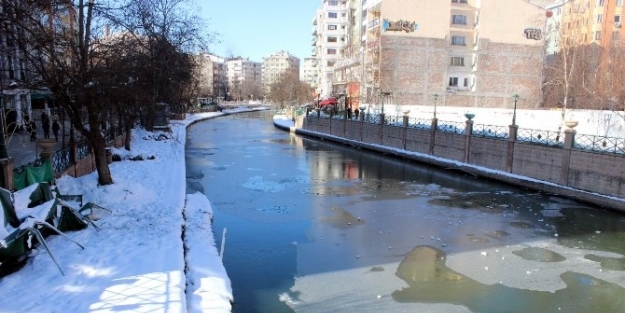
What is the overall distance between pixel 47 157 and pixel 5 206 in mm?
4129

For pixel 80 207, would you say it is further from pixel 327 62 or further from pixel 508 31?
pixel 327 62

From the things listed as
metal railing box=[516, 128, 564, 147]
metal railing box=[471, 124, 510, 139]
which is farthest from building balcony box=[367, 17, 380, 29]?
metal railing box=[516, 128, 564, 147]

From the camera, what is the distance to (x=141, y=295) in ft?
22.2

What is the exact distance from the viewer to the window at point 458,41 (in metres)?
49.1

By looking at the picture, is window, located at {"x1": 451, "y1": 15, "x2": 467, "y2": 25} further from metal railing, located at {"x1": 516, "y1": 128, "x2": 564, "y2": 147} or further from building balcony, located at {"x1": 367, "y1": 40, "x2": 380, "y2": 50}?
metal railing, located at {"x1": 516, "y1": 128, "x2": 564, "y2": 147}

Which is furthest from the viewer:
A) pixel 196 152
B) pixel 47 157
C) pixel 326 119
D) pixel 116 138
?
pixel 326 119

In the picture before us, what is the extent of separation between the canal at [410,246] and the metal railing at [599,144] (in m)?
2.04

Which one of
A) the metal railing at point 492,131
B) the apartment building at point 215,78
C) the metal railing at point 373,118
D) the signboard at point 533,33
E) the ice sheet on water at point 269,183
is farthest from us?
the apartment building at point 215,78

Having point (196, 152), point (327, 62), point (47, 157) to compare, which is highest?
point (327, 62)

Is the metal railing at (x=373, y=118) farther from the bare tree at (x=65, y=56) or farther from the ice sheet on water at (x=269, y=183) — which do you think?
the bare tree at (x=65, y=56)

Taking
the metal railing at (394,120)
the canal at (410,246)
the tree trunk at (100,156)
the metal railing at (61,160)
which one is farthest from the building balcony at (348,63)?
the tree trunk at (100,156)

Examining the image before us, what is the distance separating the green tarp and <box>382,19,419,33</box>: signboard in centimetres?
3949

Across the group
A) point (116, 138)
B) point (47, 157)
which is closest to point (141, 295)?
point (47, 157)

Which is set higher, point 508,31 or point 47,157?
point 508,31
